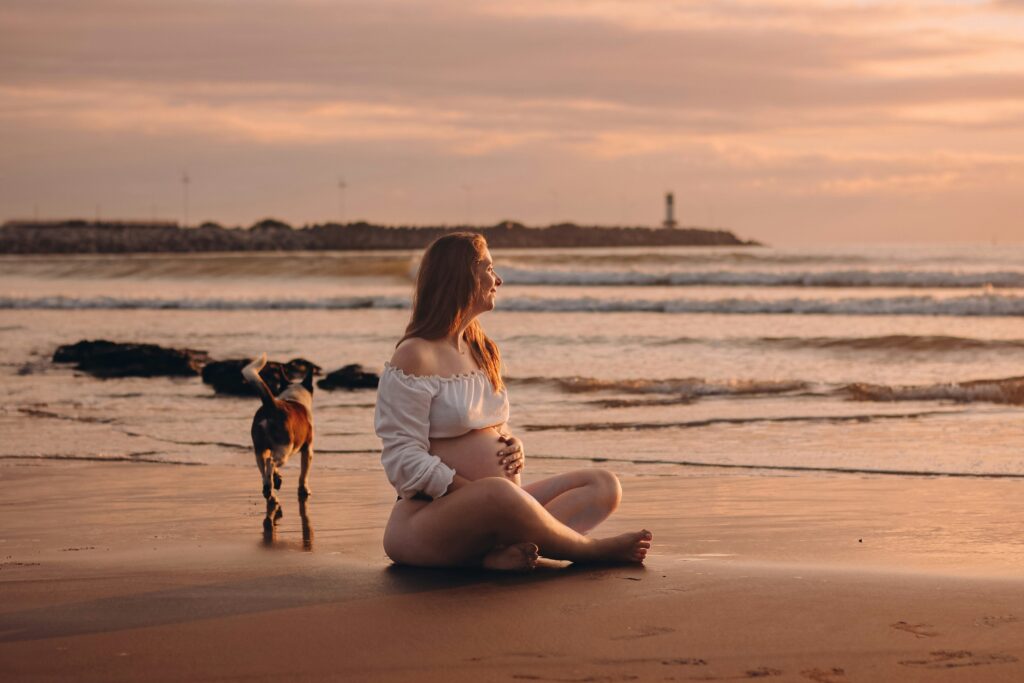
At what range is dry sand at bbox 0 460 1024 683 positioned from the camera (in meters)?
4.04

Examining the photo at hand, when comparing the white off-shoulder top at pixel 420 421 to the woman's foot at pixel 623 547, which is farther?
the woman's foot at pixel 623 547

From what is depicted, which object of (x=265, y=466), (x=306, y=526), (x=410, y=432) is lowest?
(x=306, y=526)

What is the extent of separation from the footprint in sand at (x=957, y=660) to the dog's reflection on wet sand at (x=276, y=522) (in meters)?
3.08

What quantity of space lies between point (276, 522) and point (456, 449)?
6.20ft

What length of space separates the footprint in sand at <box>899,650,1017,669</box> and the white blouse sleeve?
6.71ft

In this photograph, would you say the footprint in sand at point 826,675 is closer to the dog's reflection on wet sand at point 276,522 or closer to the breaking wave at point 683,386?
the dog's reflection on wet sand at point 276,522

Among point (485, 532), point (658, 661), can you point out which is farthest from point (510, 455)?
point (658, 661)

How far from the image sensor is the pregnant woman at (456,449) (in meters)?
5.32

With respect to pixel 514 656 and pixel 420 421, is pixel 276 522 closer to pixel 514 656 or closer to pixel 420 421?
pixel 420 421

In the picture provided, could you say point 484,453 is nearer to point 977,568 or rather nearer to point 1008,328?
point 977,568

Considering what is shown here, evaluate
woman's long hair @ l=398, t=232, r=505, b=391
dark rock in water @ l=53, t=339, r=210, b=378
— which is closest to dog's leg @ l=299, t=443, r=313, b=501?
woman's long hair @ l=398, t=232, r=505, b=391

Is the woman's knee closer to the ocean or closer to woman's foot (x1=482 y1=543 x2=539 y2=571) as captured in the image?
woman's foot (x1=482 y1=543 x2=539 y2=571)

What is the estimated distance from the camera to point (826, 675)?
153 inches

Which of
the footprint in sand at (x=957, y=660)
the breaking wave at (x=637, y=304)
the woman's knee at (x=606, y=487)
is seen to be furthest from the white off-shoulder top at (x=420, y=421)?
the breaking wave at (x=637, y=304)
